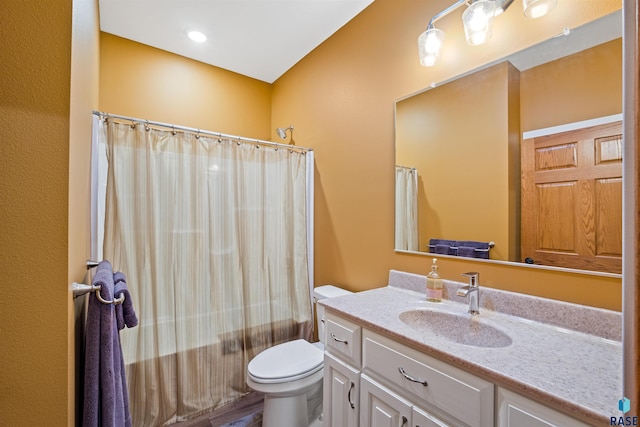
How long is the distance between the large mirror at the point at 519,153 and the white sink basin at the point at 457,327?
0.31 m

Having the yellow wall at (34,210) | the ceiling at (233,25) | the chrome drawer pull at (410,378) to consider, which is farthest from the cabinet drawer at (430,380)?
the ceiling at (233,25)


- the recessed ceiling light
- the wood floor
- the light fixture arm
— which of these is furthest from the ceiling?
the wood floor

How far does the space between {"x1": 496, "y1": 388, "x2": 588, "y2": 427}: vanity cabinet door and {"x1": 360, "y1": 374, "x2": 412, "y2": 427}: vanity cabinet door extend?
320 millimetres

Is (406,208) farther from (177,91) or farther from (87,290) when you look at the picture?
(177,91)

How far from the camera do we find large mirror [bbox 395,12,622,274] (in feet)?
3.23

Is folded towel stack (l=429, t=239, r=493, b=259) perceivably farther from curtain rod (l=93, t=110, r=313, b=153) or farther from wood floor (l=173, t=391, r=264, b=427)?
wood floor (l=173, t=391, r=264, b=427)

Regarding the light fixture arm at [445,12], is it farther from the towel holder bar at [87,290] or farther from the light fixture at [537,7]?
the towel holder bar at [87,290]

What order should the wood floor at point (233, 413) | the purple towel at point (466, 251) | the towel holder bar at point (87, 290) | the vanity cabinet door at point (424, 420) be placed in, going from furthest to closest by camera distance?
the wood floor at point (233, 413) < the purple towel at point (466, 251) < the vanity cabinet door at point (424, 420) < the towel holder bar at point (87, 290)

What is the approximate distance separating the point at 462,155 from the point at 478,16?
60 cm

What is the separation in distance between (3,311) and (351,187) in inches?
69.1

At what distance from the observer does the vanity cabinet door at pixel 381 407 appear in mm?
998

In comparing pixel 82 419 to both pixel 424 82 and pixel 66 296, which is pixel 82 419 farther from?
pixel 424 82

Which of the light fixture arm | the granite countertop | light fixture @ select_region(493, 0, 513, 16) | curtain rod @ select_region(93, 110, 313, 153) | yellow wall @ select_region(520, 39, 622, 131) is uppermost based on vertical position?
the light fixture arm

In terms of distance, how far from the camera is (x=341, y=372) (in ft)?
4.18
